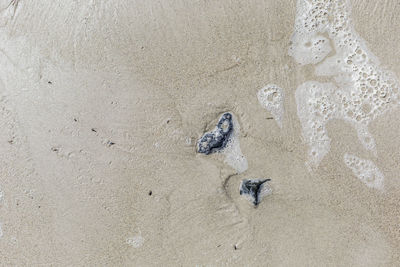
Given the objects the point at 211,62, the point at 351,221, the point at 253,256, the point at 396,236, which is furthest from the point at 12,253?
the point at 396,236

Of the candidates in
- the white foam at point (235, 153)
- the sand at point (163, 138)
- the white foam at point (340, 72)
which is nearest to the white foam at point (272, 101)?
the sand at point (163, 138)

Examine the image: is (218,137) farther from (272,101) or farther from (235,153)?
(272,101)

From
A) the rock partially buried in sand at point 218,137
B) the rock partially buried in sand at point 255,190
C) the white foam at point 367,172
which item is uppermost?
the rock partially buried in sand at point 218,137

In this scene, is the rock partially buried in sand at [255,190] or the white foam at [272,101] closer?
the rock partially buried in sand at [255,190]

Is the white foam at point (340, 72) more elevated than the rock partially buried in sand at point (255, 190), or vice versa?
the white foam at point (340, 72)

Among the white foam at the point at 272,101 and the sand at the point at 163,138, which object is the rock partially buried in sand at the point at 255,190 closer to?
the sand at the point at 163,138

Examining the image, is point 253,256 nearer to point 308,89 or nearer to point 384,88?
point 308,89

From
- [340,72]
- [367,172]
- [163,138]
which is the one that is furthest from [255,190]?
[340,72]
